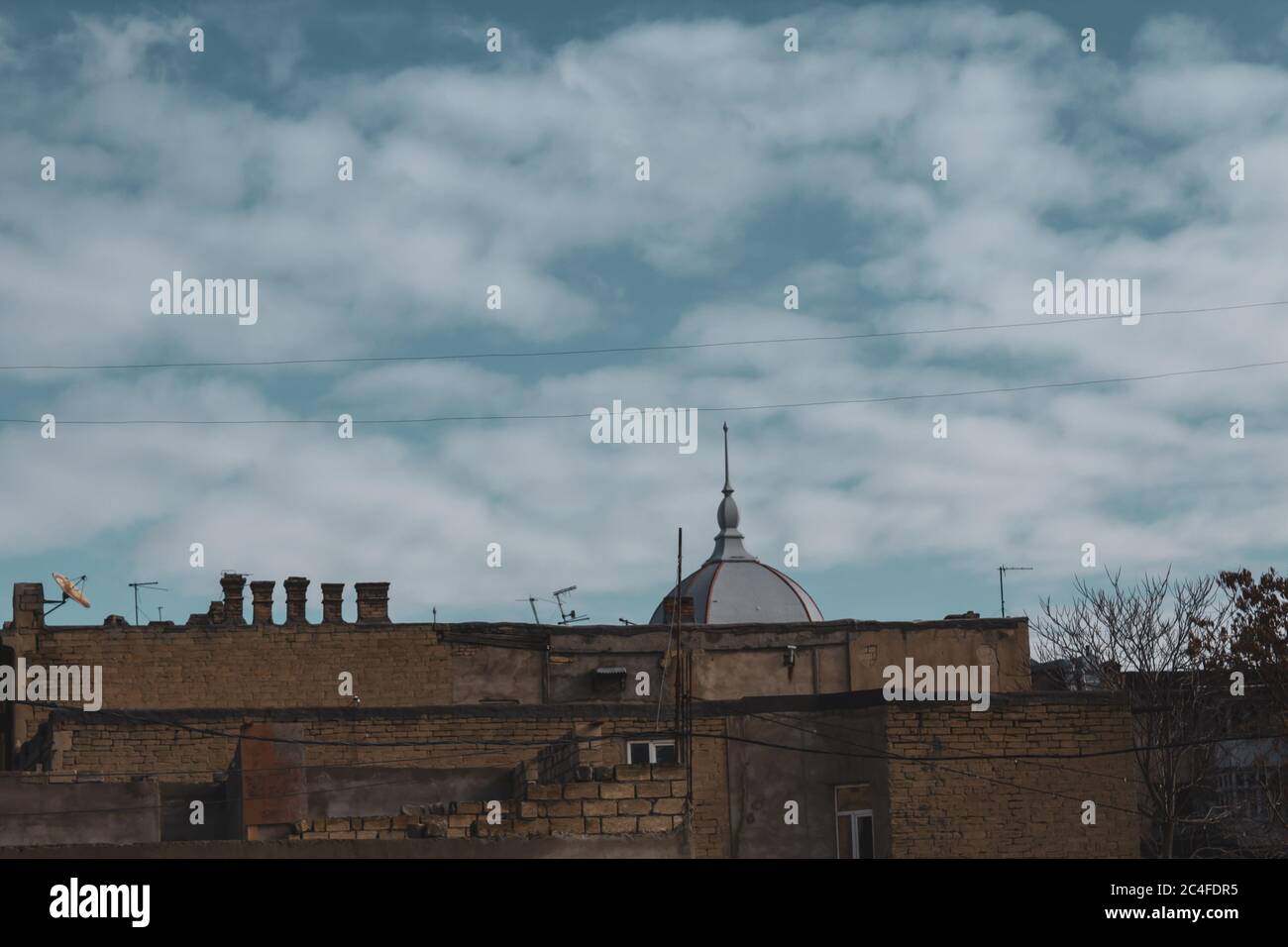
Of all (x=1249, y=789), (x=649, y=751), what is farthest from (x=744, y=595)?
(x=649, y=751)

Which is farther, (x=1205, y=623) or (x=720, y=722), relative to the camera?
(x=1205, y=623)

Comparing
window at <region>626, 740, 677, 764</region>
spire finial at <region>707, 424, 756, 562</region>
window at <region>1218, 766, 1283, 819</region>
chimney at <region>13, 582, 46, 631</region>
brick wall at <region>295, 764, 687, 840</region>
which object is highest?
spire finial at <region>707, 424, 756, 562</region>

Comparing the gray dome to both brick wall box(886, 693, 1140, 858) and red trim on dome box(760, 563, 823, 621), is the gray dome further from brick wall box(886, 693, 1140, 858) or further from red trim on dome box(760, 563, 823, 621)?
brick wall box(886, 693, 1140, 858)

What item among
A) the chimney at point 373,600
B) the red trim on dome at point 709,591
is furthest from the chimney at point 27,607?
the red trim on dome at point 709,591

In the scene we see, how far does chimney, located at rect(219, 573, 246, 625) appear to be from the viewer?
36.5 m

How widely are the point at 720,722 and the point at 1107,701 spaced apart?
6.54 m

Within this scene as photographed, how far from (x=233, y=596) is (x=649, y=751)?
1198 centimetres

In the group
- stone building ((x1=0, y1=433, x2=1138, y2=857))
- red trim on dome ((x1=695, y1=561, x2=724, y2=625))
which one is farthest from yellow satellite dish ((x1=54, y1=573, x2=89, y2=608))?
red trim on dome ((x1=695, y1=561, x2=724, y2=625))

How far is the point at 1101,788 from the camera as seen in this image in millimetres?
28141

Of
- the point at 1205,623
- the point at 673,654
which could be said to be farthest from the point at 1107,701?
the point at 1205,623

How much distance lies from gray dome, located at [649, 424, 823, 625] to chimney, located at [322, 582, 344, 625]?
16861mm

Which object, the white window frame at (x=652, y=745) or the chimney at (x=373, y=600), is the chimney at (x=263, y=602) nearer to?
the chimney at (x=373, y=600)

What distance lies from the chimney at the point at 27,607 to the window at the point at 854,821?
58.9ft
